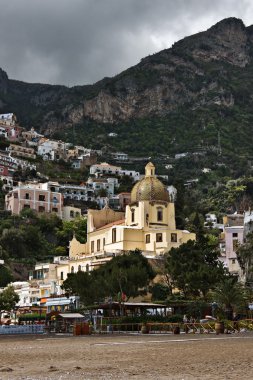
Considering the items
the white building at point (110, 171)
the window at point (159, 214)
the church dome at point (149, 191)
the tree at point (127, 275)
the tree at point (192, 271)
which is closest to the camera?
the tree at point (127, 275)

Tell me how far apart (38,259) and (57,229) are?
49.6ft

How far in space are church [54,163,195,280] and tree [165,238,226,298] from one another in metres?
14.2

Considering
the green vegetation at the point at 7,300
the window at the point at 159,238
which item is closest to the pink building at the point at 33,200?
the window at the point at 159,238

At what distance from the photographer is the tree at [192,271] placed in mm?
67125

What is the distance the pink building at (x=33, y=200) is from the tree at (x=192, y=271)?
7335 centimetres

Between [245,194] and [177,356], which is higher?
[245,194]

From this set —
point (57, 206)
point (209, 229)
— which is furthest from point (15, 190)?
point (209, 229)

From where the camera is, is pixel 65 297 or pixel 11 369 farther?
pixel 65 297

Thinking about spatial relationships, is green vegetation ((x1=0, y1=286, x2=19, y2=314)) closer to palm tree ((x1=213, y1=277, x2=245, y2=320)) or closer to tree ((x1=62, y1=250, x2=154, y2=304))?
tree ((x1=62, y1=250, x2=154, y2=304))

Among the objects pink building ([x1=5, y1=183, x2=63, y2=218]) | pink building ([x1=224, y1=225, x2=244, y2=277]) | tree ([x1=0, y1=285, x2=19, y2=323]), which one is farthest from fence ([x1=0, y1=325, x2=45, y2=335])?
pink building ([x1=5, y1=183, x2=63, y2=218])

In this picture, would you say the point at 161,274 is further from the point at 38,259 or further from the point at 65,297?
the point at 38,259

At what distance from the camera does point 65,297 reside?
81.0 m

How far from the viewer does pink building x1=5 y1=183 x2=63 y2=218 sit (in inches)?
5679

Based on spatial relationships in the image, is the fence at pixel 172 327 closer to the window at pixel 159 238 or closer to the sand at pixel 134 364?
the sand at pixel 134 364
